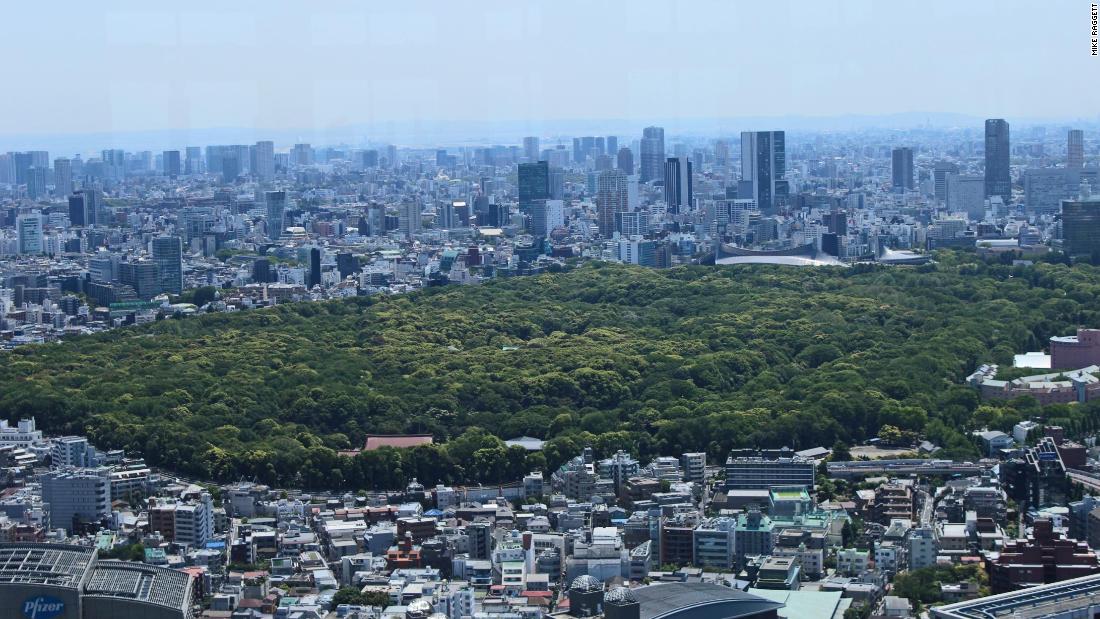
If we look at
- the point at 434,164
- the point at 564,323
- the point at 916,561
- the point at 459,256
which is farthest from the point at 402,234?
the point at 916,561

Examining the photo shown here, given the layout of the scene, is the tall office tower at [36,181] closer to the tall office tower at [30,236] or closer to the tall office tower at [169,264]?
the tall office tower at [30,236]

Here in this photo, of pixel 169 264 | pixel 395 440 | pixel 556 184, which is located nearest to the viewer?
pixel 395 440

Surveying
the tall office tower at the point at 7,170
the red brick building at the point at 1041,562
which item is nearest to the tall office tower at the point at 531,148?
the tall office tower at the point at 7,170

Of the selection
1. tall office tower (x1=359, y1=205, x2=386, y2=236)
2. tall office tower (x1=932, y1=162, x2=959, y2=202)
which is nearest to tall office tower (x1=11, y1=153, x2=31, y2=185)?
tall office tower (x1=359, y1=205, x2=386, y2=236)

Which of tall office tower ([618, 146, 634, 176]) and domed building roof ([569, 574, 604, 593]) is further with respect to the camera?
tall office tower ([618, 146, 634, 176])

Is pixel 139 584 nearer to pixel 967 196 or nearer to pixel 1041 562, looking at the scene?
pixel 1041 562

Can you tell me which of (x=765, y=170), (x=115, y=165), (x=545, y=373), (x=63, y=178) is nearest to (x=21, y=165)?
(x=63, y=178)

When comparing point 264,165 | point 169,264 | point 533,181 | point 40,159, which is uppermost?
point 40,159

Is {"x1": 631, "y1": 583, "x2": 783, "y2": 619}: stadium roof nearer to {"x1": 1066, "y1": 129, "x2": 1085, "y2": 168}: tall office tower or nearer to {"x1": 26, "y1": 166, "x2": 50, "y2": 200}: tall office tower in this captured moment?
{"x1": 1066, "y1": 129, "x2": 1085, "y2": 168}: tall office tower
